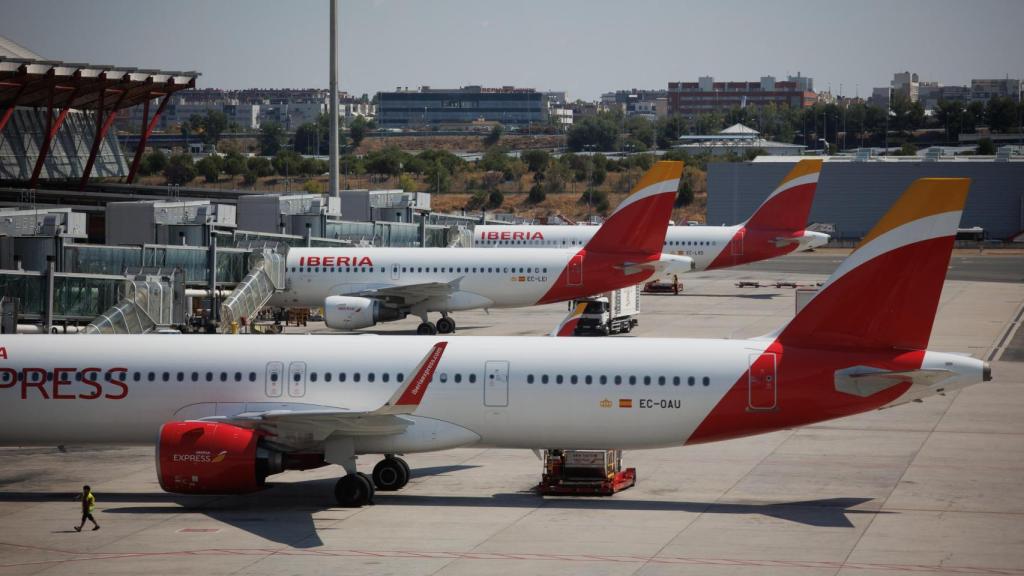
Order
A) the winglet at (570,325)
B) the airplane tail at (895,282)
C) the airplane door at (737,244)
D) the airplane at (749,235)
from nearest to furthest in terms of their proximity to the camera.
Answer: the airplane tail at (895,282) → the winglet at (570,325) → the airplane at (749,235) → the airplane door at (737,244)

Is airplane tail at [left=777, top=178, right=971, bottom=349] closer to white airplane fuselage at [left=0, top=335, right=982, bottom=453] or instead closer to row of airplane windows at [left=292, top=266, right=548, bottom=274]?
white airplane fuselage at [left=0, top=335, right=982, bottom=453]

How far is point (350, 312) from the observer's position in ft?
191

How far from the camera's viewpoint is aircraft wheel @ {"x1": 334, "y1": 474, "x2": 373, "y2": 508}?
1125 inches

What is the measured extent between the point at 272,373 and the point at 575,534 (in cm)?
829

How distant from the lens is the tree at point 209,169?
19462 centimetres

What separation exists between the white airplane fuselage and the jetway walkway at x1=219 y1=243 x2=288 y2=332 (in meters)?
22.0

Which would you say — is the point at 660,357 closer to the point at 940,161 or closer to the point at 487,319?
the point at 487,319

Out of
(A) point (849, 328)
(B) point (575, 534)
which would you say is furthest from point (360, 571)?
(A) point (849, 328)

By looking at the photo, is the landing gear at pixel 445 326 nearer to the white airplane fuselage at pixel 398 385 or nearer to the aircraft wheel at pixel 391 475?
the aircraft wheel at pixel 391 475

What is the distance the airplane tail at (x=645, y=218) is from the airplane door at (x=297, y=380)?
100 ft

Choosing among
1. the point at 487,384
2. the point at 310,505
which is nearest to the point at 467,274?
the point at 487,384

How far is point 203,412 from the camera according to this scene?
2945cm

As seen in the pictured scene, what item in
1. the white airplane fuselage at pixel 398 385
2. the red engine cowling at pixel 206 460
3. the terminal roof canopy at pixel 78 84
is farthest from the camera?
the terminal roof canopy at pixel 78 84

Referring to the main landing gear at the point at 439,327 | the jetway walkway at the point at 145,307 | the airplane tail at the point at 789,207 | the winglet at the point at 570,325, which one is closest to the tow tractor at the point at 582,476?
the winglet at the point at 570,325
